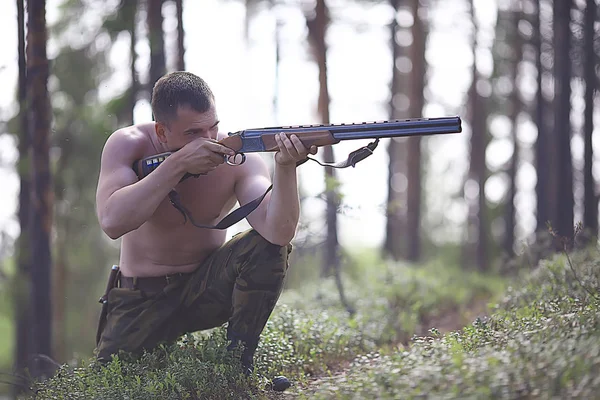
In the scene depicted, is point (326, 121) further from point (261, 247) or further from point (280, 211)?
point (280, 211)

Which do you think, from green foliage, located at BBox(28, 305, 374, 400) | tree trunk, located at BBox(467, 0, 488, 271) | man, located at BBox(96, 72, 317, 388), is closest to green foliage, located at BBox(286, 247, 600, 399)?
green foliage, located at BBox(28, 305, 374, 400)

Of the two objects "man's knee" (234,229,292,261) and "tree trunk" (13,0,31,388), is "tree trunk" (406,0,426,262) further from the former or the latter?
"man's knee" (234,229,292,261)

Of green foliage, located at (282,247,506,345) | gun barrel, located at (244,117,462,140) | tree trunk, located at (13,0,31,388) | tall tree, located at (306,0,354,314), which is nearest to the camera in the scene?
gun barrel, located at (244,117,462,140)

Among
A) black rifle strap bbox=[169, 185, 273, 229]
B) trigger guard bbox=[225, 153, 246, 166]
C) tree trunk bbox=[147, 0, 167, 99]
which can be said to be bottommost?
black rifle strap bbox=[169, 185, 273, 229]

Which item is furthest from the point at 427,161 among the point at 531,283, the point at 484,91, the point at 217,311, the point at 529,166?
the point at 217,311

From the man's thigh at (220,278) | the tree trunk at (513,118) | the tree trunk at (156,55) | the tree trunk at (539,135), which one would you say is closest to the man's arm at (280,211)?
the man's thigh at (220,278)

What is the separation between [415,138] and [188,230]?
12.9 meters

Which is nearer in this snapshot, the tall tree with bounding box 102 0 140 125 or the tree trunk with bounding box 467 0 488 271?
the tall tree with bounding box 102 0 140 125

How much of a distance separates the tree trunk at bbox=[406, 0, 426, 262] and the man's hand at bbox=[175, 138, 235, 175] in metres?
13.0

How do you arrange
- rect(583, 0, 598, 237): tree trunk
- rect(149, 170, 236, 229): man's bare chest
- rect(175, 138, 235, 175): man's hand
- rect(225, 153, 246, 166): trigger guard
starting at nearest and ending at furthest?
rect(175, 138, 235, 175): man's hand, rect(225, 153, 246, 166): trigger guard, rect(149, 170, 236, 229): man's bare chest, rect(583, 0, 598, 237): tree trunk

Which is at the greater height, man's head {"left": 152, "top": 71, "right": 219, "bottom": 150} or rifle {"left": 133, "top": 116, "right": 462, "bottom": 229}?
man's head {"left": 152, "top": 71, "right": 219, "bottom": 150}

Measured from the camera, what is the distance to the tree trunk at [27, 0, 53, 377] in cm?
752

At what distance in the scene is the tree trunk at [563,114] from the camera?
12.0 meters

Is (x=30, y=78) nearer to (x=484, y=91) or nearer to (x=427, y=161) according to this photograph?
(x=484, y=91)
